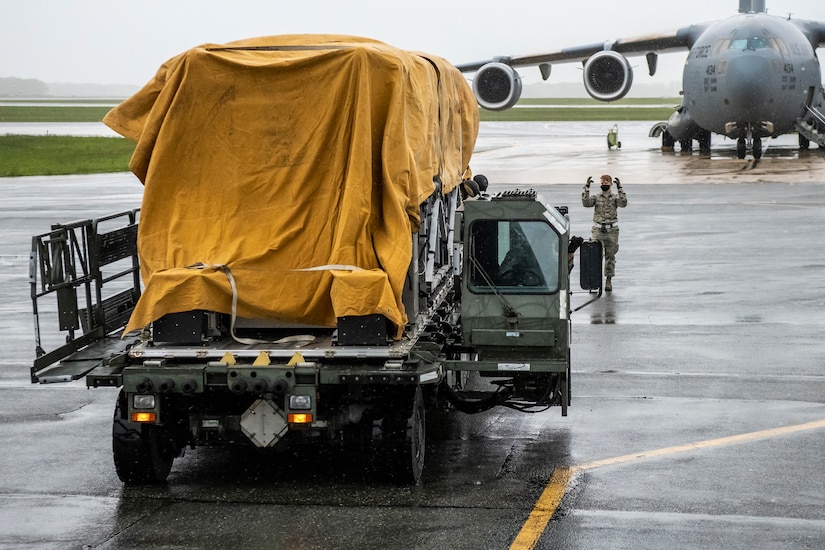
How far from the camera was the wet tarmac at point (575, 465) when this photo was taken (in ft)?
26.8

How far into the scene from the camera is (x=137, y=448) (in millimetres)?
9109

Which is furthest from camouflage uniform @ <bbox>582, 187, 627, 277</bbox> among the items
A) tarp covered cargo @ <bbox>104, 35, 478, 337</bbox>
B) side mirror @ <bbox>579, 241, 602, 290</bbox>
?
tarp covered cargo @ <bbox>104, 35, 478, 337</bbox>

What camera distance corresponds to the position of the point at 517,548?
7.80 meters

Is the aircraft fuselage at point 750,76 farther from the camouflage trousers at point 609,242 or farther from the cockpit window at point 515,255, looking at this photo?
the cockpit window at point 515,255

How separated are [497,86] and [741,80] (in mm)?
8573

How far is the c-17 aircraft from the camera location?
41.1m

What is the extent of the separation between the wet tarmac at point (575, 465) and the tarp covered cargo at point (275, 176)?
4.58 ft

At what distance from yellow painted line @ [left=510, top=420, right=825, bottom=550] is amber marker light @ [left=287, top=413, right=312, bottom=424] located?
5.64ft

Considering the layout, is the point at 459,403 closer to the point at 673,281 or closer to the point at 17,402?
the point at 17,402

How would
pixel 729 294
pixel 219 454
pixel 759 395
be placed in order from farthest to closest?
pixel 729 294 < pixel 759 395 < pixel 219 454

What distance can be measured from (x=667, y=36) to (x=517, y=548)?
4280 centimetres

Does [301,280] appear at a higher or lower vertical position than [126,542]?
higher

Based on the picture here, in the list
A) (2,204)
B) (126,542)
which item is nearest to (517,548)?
(126,542)

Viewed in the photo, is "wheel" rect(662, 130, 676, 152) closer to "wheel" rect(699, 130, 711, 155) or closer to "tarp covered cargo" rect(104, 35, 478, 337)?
"wheel" rect(699, 130, 711, 155)
